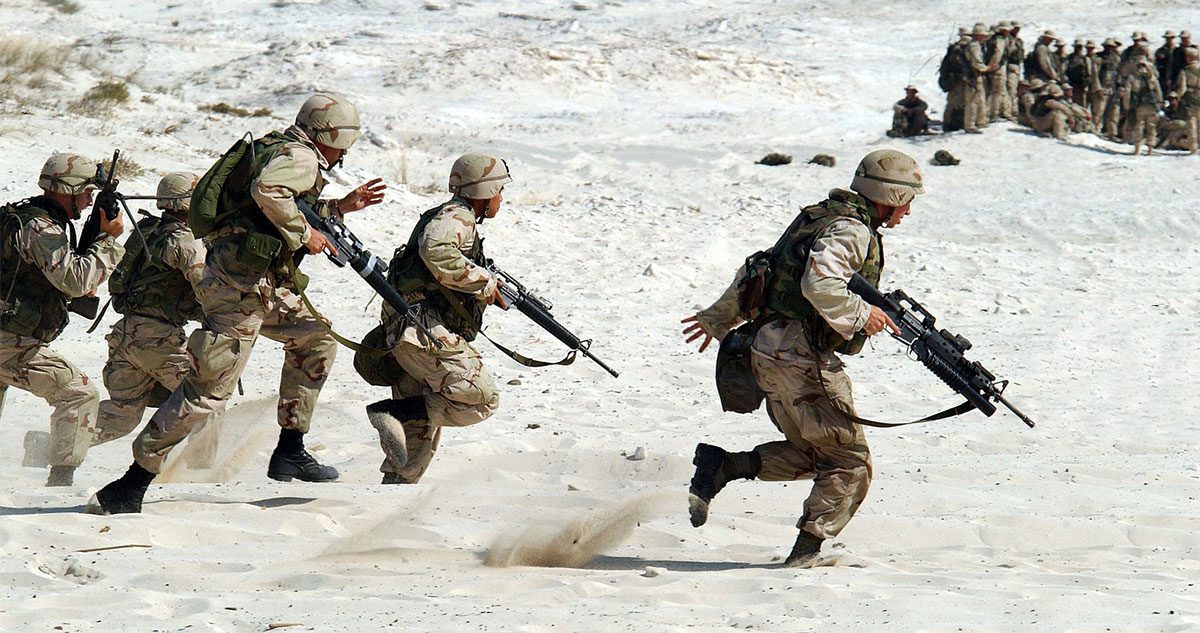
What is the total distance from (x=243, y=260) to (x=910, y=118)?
55.4 feet

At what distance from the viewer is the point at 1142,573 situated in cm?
525

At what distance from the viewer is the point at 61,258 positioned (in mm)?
6102

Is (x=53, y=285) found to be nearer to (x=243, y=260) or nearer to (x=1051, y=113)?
(x=243, y=260)

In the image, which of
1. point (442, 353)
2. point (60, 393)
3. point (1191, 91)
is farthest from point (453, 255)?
point (1191, 91)

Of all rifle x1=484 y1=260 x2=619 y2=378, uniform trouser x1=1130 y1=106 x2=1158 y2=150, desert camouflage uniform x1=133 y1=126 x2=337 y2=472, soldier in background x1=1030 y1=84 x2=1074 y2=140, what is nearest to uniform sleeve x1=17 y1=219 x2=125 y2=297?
desert camouflage uniform x1=133 y1=126 x2=337 y2=472

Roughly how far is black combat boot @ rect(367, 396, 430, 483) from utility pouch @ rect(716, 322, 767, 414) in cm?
159

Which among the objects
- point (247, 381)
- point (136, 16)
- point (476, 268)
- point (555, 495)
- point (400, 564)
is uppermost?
point (476, 268)

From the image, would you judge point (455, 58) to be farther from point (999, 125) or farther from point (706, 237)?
point (706, 237)

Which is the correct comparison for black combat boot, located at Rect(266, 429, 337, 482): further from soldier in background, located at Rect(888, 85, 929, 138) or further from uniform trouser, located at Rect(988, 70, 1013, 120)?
uniform trouser, located at Rect(988, 70, 1013, 120)

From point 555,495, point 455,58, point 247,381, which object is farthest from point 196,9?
point 555,495

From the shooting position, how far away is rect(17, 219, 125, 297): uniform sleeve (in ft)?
19.9

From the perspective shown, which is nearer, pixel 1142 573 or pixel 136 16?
pixel 1142 573

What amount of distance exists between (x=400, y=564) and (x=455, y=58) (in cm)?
2276

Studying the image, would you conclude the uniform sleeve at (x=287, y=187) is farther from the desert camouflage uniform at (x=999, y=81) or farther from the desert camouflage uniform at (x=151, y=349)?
the desert camouflage uniform at (x=999, y=81)
